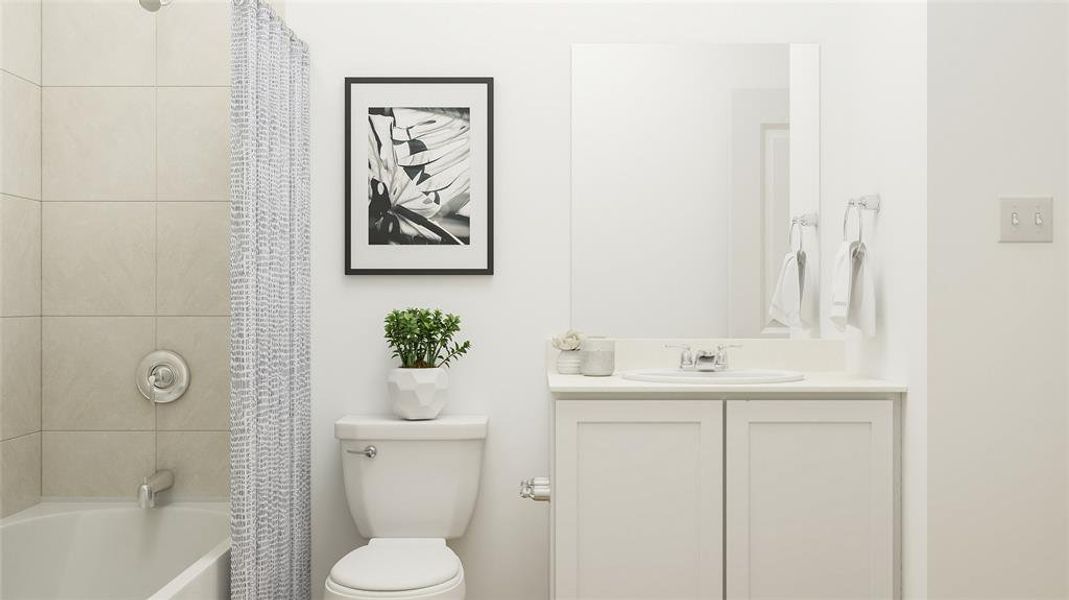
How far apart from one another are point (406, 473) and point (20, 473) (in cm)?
110

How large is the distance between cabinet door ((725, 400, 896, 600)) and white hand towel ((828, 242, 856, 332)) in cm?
28

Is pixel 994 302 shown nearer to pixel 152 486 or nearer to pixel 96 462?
pixel 152 486

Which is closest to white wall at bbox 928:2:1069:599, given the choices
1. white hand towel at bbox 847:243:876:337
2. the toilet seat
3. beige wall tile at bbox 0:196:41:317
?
white hand towel at bbox 847:243:876:337

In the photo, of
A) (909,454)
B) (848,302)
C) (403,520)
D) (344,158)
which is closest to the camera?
(909,454)

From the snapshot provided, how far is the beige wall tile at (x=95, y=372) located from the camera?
2.41 metres

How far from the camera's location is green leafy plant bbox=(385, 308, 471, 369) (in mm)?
2367

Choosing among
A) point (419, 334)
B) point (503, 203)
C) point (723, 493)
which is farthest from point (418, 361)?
point (723, 493)

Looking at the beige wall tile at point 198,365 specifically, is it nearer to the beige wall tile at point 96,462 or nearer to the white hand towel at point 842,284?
the beige wall tile at point 96,462

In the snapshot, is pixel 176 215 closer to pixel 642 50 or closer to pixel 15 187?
pixel 15 187

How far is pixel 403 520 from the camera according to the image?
7.71ft

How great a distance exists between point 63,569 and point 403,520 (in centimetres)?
97

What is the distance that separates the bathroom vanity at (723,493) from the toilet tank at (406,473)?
17.3 inches

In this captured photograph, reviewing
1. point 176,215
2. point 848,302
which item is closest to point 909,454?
point 848,302

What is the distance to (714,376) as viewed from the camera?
2227 mm
